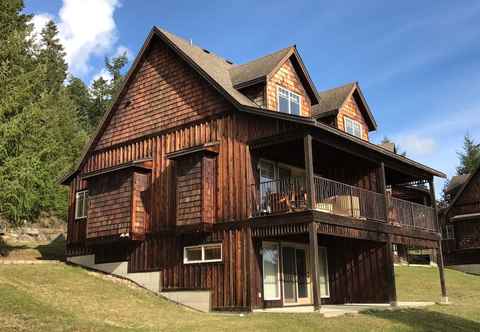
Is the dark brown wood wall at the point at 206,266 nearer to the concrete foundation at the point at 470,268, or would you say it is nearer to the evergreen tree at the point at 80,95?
the concrete foundation at the point at 470,268

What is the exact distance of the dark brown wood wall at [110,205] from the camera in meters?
20.0

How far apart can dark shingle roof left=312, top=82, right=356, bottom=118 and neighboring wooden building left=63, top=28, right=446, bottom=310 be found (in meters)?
0.08

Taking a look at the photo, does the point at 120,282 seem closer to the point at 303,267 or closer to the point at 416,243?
the point at 303,267

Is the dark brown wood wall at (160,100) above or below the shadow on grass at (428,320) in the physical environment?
above

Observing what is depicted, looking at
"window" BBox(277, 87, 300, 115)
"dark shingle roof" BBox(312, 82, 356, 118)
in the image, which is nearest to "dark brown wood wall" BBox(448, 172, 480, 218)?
"dark shingle roof" BBox(312, 82, 356, 118)

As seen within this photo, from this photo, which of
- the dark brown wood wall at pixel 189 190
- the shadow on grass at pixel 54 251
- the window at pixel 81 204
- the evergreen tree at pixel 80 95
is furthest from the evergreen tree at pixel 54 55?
the dark brown wood wall at pixel 189 190

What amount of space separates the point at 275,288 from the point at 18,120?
44.3ft

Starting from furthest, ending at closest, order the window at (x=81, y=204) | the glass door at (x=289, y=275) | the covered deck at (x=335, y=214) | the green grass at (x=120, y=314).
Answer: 1. the window at (x=81, y=204)
2. the glass door at (x=289, y=275)
3. the covered deck at (x=335, y=214)
4. the green grass at (x=120, y=314)

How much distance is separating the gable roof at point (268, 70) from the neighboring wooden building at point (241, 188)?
0.25 ft

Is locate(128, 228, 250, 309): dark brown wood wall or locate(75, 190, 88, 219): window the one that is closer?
locate(128, 228, 250, 309): dark brown wood wall

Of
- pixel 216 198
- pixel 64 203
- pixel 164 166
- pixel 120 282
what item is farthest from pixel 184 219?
pixel 64 203

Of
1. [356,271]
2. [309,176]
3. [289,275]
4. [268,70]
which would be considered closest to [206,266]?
[289,275]

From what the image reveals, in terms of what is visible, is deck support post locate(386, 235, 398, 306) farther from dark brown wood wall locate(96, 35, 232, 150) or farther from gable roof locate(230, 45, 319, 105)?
dark brown wood wall locate(96, 35, 232, 150)

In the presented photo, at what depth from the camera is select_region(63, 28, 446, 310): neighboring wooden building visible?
1695 cm
